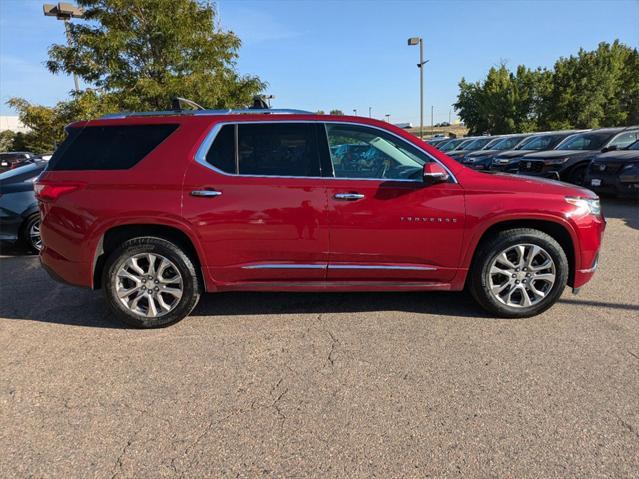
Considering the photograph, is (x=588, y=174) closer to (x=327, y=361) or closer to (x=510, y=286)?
(x=510, y=286)

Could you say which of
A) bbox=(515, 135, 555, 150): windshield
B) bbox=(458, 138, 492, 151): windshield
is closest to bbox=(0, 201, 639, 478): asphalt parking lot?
bbox=(515, 135, 555, 150): windshield

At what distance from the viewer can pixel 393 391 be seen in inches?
115

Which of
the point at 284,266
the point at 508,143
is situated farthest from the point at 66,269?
the point at 508,143

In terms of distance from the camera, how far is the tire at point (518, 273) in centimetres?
392

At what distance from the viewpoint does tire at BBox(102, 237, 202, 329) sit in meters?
3.87

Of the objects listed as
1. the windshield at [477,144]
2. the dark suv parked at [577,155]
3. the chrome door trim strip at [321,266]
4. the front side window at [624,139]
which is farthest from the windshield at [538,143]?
the chrome door trim strip at [321,266]

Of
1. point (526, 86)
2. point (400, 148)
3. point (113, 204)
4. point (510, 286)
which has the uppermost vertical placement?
point (526, 86)

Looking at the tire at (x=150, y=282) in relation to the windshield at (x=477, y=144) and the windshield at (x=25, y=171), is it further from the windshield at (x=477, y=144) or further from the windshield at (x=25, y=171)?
the windshield at (x=477, y=144)

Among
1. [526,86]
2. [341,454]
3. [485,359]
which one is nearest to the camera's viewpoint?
[341,454]

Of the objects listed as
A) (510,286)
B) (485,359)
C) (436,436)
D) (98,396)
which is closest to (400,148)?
(510,286)

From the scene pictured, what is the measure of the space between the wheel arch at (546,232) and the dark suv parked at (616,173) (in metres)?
6.48

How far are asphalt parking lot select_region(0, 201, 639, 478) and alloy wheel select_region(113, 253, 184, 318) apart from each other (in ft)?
0.73

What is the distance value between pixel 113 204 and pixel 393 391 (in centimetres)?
265

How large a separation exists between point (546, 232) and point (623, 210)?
6780mm
